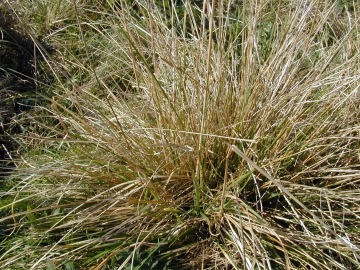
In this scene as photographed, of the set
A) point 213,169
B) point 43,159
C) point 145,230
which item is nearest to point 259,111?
point 213,169

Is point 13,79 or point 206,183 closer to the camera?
point 206,183

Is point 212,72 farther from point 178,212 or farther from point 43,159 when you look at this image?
point 43,159

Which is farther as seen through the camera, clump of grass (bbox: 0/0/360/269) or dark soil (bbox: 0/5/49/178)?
dark soil (bbox: 0/5/49/178)

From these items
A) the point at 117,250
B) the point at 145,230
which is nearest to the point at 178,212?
the point at 145,230

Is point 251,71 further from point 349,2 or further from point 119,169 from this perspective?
point 349,2

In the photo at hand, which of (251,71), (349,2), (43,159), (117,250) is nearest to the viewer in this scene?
(117,250)

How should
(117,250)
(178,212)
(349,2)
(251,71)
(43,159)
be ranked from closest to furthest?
(117,250), (178,212), (251,71), (43,159), (349,2)

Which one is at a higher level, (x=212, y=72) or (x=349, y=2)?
(x=212, y=72)

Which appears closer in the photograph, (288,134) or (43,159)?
(288,134)

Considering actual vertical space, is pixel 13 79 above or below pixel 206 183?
above

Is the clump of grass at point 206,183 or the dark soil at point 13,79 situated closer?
the clump of grass at point 206,183
